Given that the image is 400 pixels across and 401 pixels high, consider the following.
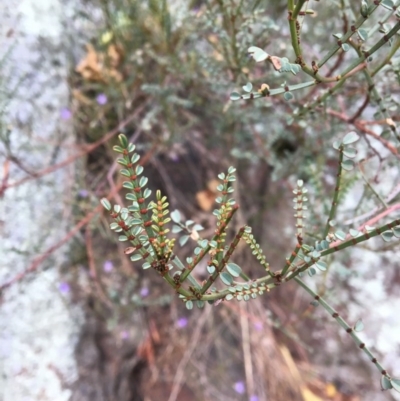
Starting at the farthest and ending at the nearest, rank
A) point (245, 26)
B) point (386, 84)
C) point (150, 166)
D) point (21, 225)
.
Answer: point (150, 166), point (21, 225), point (386, 84), point (245, 26)

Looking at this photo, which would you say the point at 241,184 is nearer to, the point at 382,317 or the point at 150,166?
the point at 150,166

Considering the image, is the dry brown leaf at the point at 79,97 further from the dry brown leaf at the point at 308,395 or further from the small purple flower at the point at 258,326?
the dry brown leaf at the point at 308,395

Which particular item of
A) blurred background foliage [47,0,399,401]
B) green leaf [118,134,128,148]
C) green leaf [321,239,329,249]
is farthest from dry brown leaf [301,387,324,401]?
green leaf [118,134,128,148]

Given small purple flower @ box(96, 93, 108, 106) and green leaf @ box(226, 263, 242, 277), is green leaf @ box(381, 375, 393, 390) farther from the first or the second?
small purple flower @ box(96, 93, 108, 106)

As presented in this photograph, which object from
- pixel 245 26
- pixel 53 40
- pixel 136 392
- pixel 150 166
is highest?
pixel 53 40

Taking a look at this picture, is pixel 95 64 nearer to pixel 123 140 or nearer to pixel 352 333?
pixel 123 140

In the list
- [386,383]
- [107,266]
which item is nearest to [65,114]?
[107,266]

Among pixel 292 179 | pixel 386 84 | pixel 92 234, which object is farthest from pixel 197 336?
pixel 386 84
